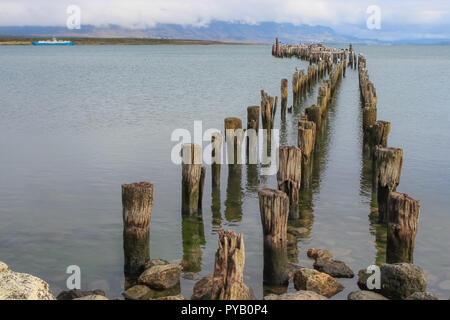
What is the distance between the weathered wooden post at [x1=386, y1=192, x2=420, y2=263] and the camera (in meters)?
7.88

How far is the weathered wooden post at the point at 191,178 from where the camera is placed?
1023 centimetres

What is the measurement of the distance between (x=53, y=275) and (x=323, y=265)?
4.16 m

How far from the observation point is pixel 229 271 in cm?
635

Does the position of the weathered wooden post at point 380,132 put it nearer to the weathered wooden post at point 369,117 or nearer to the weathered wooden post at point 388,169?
the weathered wooden post at point 369,117

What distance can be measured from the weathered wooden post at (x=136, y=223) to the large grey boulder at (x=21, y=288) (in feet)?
5.52

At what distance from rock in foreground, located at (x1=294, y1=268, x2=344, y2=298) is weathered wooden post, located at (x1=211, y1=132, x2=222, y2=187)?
4.81 metres

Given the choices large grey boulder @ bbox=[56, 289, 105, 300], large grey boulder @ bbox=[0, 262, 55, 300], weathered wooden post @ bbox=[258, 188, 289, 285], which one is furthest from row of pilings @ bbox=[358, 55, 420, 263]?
large grey boulder @ bbox=[0, 262, 55, 300]

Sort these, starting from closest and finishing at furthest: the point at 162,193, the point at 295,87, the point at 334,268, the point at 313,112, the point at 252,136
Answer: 1. the point at 334,268
2. the point at 162,193
3. the point at 252,136
4. the point at 313,112
5. the point at 295,87

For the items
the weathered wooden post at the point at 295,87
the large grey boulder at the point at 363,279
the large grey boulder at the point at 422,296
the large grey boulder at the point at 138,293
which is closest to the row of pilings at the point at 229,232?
the large grey boulder at the point at 138,293

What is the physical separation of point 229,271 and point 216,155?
6056mm

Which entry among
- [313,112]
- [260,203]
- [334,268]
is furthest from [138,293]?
[313,112]

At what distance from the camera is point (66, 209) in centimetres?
1152

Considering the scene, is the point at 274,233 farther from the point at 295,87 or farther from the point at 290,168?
the point at 295,87
